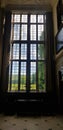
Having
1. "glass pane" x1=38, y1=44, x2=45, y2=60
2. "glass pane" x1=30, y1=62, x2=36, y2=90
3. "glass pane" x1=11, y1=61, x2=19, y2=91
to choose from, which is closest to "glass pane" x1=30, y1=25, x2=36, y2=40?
"glass pane" x1=38, y1=44, x2=45, y2=60

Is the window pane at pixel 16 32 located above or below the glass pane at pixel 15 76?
above

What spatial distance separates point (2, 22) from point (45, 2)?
2430 millimetres

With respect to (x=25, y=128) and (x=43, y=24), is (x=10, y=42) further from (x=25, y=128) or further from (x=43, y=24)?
(x=25, y=128)

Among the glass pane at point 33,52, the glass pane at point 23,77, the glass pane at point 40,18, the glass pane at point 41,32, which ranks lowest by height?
the glass pane at point 23,77

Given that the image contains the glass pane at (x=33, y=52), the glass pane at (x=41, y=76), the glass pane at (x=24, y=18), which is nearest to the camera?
the glass pane at (x=41, y=76)

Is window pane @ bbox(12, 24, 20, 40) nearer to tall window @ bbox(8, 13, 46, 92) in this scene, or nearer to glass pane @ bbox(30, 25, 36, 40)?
tall window @ bbox(8, 13, 46, 92)

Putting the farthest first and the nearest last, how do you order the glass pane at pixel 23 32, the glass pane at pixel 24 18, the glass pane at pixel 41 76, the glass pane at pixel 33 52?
the glass pane at pixel 24 18, the glass pane at pixel 23 32, the glass pane at pixel 33 52, the glass pane at pixel 41 76

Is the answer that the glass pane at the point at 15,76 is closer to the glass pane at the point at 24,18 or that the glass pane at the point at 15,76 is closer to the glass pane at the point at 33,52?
the glass pane at the point at 33,52

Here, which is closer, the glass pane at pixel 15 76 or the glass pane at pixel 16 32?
the glass pane at pixel 15 76

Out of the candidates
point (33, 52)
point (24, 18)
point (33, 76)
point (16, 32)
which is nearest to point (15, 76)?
point (33, 76)

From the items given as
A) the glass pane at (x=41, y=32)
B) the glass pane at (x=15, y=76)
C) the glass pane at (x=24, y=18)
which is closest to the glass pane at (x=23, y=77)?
the glass pane at (x=15, y=76)

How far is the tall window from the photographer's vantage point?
7.70 meters

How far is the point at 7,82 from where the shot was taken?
737cm

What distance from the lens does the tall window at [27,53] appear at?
7.70 meters
